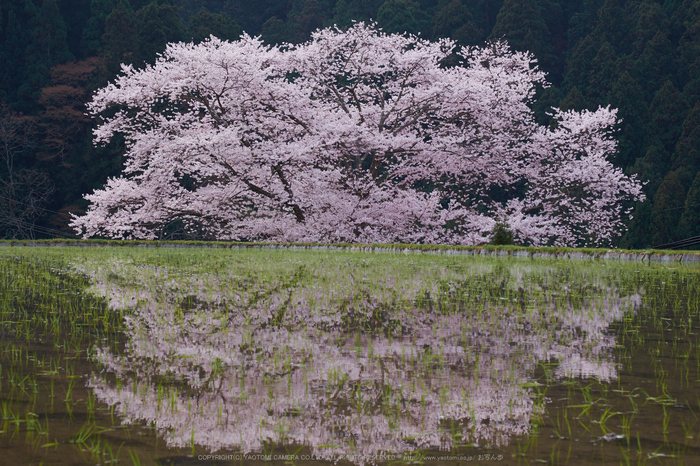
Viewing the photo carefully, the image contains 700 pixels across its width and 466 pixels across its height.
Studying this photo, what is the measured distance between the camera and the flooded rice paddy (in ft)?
7.33

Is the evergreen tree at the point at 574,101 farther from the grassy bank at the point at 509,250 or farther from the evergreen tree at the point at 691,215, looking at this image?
the grassy bank at the point at 509,250

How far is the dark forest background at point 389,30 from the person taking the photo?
126 feet

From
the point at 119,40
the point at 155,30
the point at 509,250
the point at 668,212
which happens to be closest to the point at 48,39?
the point at 119,40

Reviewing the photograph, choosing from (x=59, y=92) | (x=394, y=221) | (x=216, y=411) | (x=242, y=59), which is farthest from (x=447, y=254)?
(x=59, y=92)

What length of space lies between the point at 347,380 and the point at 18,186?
135ft

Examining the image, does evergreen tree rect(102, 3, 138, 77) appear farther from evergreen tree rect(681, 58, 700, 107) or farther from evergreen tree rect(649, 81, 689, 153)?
evergreen tree rect(681, 58, 700, 107)

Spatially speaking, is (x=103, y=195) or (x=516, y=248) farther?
(x=103, y=195)

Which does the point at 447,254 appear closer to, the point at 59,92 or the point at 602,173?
the point at 602,173

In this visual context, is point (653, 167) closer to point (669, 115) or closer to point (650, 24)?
point (669, 115)

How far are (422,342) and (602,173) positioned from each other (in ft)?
78.5

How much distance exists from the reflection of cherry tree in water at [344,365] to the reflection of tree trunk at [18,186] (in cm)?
3552

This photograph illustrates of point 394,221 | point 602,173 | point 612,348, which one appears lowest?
point 612,348

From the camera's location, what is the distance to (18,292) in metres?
7.00

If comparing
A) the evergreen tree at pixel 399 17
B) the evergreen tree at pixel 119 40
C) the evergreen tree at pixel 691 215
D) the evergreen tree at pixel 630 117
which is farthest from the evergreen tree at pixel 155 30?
the evergreen tree at pixel 691 215
